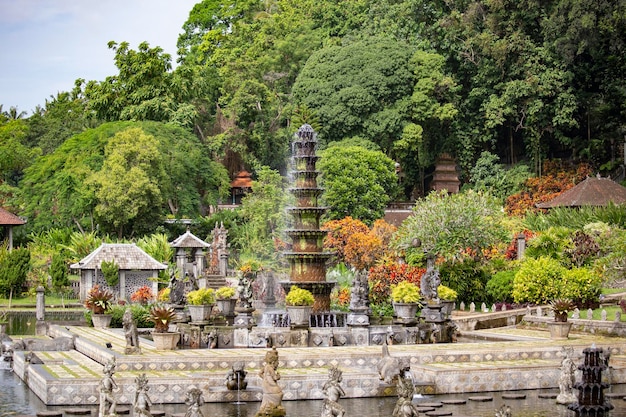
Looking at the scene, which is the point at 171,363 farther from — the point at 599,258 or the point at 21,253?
the point at 21,253

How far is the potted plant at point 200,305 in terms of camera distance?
30.0m

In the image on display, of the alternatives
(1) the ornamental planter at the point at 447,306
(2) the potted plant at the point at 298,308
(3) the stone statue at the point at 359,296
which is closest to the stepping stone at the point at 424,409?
(2) the potted plant at the point at 298,308

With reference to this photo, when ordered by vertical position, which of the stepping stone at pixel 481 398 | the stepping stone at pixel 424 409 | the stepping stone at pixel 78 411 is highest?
the stepping stone at pixel 78 411

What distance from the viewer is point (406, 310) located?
1188 inches

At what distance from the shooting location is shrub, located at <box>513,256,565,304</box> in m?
35.7

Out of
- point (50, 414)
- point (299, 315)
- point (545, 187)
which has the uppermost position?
point (545, 187)

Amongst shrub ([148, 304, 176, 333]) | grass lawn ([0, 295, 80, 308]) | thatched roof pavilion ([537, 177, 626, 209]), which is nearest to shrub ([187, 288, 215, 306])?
shrub ([148, 304, 176, 333])

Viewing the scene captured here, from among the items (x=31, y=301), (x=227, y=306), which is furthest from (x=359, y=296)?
(x=31, y=301)

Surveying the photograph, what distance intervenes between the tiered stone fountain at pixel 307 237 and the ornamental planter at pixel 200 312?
314cm

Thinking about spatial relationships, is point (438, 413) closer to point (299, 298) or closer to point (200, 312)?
point (299, 298)

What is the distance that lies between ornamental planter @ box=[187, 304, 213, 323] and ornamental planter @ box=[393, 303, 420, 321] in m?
5.12

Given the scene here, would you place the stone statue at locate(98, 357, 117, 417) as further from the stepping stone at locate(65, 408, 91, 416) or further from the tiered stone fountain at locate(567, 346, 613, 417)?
the tiered stone fountain at locate(567, 346, 613, 417)

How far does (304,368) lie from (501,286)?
15326mm

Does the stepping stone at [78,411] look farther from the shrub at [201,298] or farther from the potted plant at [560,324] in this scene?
the potted plant at [560,324]
